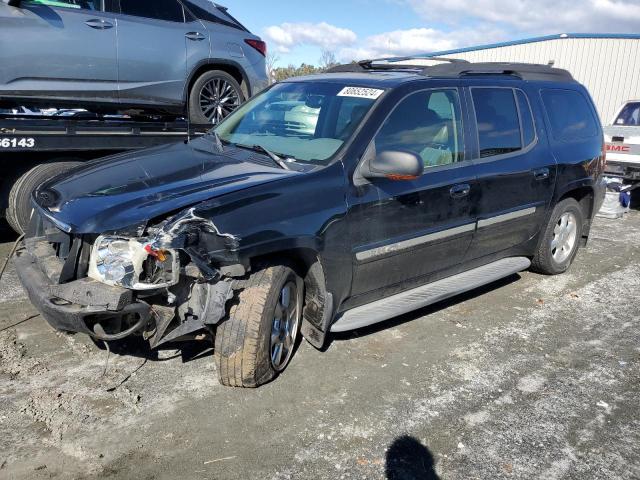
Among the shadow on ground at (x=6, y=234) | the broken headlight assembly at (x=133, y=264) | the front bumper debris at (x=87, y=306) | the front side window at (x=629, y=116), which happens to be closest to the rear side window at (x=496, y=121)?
the broken headlight assembly at (x=133, y=264)

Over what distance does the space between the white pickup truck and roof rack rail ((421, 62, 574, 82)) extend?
5.02 metres

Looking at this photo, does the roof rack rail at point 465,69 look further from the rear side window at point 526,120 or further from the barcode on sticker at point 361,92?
the barcode on sticker at point 361,92

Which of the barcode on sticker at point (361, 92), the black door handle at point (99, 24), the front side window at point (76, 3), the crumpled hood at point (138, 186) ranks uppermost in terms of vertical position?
the front side window at point (76, 3)

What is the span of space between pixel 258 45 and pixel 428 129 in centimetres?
394

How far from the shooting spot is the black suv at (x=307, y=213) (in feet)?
9.59

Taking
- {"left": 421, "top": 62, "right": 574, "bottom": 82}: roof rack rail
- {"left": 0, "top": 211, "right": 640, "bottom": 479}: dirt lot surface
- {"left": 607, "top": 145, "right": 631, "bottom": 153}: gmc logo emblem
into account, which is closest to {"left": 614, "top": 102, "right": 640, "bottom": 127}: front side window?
{"left": 607, "top": 145, "right": 631, "bottom": 153}: gmc logo emblem

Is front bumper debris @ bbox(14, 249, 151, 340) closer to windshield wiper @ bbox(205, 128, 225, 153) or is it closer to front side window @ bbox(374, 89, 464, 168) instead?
windshield wiper @ bbox(205, 128, 225, 153)

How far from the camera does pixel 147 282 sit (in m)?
2.88

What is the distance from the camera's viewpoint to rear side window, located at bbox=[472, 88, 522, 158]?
4.43 meters

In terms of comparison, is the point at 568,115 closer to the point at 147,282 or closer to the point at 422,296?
the point at 422,296

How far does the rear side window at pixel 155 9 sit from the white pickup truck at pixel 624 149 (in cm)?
766

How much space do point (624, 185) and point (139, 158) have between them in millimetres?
8869

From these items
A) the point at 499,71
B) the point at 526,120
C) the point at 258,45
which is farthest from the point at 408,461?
the point at 258,45

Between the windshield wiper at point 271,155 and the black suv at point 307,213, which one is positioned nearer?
the black suv at point 307,213
